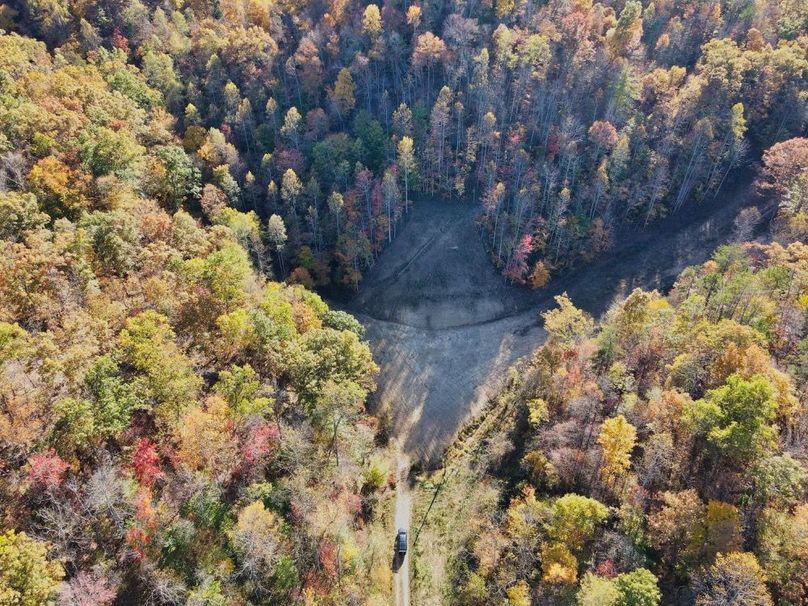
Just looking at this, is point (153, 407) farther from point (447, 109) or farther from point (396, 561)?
point (447, 109)

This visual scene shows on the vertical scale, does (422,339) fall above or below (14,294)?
below

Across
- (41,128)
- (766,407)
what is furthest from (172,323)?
Answer: (766,407)

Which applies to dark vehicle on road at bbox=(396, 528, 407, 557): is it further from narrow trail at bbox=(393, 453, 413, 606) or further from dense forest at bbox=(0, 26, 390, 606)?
dense forest at bbox=(0, 26, 390, 606)

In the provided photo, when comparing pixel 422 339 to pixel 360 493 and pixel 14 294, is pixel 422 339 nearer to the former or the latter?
pixel 360 493

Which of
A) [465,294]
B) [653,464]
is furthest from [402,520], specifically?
[465,294]

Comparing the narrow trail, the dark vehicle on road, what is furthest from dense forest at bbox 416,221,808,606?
the dark vehicle on road

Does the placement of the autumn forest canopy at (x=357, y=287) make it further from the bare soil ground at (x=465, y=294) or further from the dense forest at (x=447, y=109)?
the bare soil ground at (x=465, y=294)
